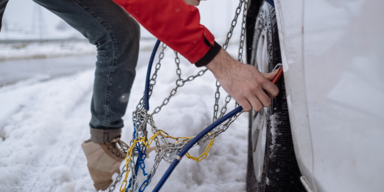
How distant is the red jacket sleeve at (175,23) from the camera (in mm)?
784

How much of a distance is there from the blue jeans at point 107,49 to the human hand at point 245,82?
0.71 m

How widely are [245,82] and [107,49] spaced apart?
35.7 inches

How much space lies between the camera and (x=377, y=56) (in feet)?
1.57

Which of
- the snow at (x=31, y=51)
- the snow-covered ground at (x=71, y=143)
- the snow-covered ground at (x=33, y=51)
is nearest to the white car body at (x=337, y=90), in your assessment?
the snow-covered ground at (x=71, y=143)

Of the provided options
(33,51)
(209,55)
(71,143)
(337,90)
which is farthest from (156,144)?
(33,51)

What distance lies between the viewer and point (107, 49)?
138cm

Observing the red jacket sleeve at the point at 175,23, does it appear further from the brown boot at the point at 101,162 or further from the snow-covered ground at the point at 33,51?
the snow-covered ground at the point at 33,51

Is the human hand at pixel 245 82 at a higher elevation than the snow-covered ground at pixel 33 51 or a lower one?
higher

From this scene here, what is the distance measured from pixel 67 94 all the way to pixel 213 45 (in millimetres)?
3006

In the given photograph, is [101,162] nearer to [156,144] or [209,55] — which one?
[156,144]

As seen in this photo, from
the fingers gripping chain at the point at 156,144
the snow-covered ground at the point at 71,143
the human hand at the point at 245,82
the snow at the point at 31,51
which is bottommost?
the snow at the point at 31,51

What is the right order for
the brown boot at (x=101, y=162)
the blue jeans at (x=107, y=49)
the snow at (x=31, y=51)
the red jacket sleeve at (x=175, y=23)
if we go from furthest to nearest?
1. the snow at (x=31, y=51)
2. the brown boot at (x=101, y=162)
3. the blue jeans at (x=107, y=49)
4. the red jacket sleeve at (x=175, y=23)

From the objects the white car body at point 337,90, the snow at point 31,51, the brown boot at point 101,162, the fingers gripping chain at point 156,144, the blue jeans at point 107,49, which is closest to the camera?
the white car body at point 337,90

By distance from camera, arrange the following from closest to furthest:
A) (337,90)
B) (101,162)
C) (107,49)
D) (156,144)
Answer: (337,90)
(156,144)
(107,49)
(101,162)
